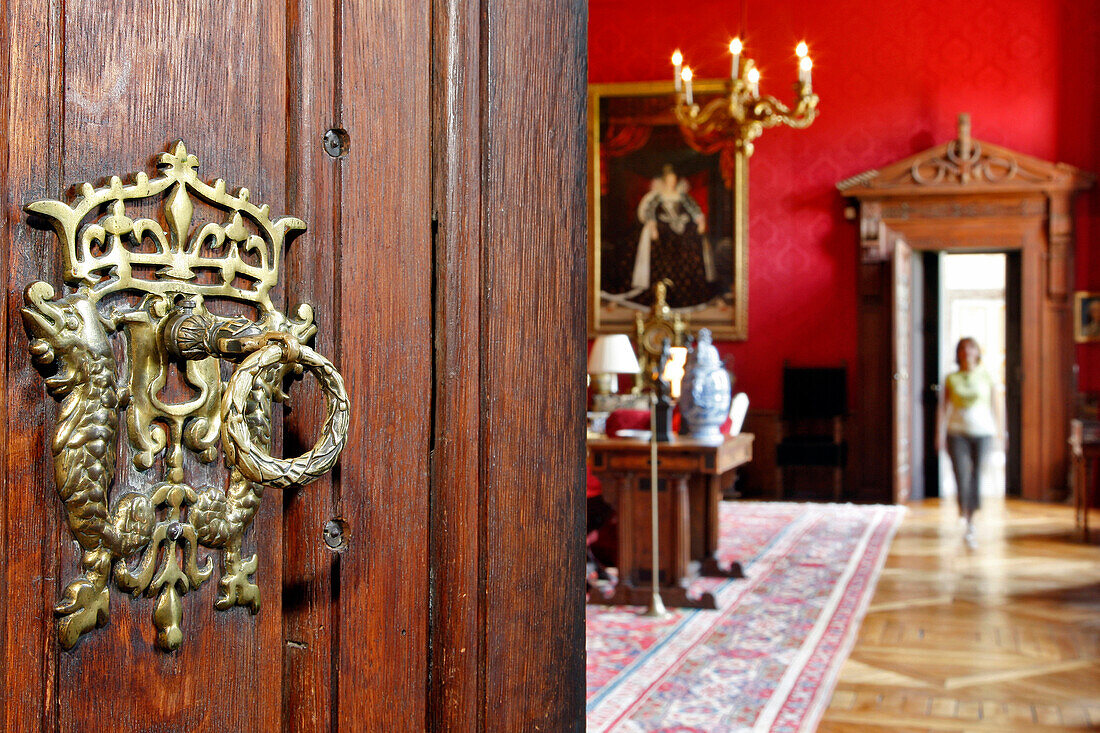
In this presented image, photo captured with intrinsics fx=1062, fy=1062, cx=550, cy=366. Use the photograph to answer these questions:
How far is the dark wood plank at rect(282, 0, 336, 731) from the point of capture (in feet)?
2.06

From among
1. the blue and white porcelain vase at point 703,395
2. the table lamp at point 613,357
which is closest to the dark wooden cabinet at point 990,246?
the blue and white porcelain vase at point 703,395

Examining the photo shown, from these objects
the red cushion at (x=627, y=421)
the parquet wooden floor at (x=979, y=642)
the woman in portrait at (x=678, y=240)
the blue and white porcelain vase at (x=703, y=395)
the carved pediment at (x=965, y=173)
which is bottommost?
the parquet wooden floor at (x=979, y=642)

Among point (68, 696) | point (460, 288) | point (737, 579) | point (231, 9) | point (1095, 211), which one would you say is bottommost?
point (737, 579)

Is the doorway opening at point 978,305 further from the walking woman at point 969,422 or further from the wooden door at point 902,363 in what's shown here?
the walking woman at point 969,422

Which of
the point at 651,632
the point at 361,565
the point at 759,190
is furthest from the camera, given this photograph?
the point at 759,190

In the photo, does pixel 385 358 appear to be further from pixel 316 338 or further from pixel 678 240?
pixel 678 240

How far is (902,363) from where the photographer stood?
930 cm

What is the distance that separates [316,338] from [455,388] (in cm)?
12

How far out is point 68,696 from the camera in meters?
0.51

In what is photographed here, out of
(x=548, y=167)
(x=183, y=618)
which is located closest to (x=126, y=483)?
(x=183, y=618)

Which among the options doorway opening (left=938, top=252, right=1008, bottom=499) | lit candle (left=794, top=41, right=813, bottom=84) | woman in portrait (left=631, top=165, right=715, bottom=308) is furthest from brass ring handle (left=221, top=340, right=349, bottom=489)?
doorway opening (left=938, top=252, right=1008, bottom=499)

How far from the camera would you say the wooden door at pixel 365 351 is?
1.67 feet

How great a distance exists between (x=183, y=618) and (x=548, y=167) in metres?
0.41

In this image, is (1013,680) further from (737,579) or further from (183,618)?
(183,618)
